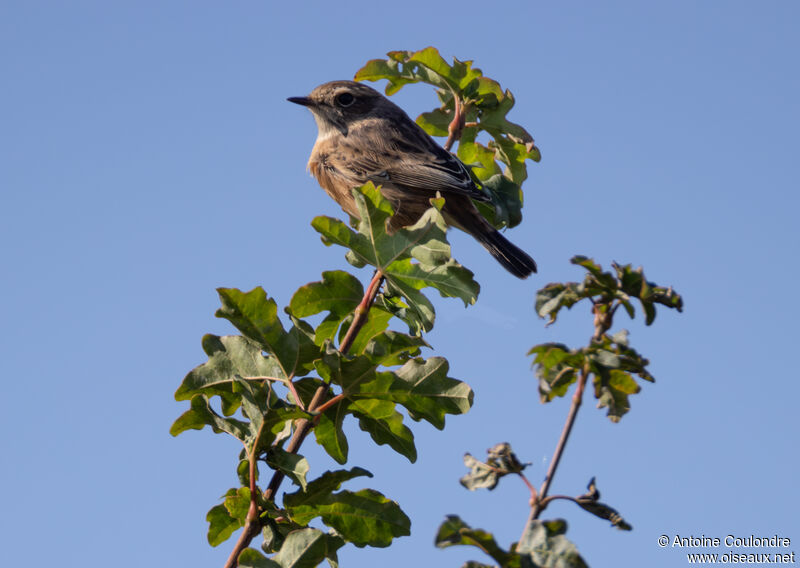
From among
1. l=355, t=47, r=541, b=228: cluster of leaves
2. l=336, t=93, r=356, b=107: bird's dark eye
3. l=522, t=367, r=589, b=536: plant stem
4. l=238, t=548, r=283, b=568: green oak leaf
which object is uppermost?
l=336, t=93, r=356, b=107: bird's dark eye

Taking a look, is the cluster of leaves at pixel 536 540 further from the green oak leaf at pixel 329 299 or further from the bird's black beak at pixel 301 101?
the bird's black beak at pixel 301 101

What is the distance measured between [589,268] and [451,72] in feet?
9.23

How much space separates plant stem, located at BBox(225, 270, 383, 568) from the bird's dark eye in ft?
15.7

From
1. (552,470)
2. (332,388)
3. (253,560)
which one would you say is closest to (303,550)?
(253,560)

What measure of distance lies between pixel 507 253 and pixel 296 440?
3896 millimetres

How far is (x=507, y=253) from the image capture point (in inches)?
255

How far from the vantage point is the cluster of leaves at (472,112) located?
4.54 metres

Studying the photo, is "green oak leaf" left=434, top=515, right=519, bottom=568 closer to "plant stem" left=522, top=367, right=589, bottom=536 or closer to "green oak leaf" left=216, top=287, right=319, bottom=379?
"plant stem" left=522, top=367, right=589, bottom=536

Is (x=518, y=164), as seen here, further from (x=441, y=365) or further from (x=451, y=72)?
(x=441, y=365)

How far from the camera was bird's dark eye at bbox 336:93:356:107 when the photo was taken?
785cm

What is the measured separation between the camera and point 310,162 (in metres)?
7.56

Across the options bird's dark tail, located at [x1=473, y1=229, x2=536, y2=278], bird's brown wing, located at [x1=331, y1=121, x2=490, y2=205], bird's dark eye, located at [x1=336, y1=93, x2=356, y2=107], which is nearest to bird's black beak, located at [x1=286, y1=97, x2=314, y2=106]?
bird's dark eye, located at [x1=336, y1=93, x2=356, y2=107]

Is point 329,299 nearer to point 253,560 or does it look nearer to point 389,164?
point 253,560

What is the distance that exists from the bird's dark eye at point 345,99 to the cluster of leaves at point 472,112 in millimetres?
2990
